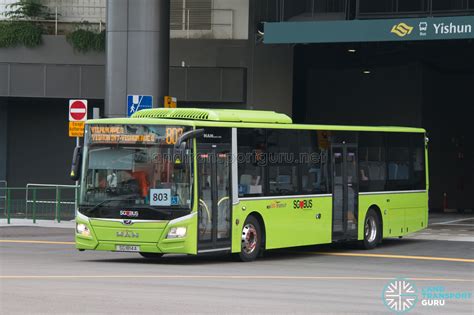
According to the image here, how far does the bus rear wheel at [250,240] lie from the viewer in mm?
19659

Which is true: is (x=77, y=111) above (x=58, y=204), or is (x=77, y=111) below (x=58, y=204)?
above

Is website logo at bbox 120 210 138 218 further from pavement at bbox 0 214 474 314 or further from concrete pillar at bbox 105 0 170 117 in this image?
concrete pillar at bbox 105 0 170 117

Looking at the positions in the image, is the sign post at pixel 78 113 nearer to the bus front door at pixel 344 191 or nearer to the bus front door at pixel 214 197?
the bus front door at pixel 344 191

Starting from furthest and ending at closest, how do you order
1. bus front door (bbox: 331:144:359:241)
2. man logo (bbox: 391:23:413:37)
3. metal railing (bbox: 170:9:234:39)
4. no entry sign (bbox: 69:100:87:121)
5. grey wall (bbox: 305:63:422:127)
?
grey wall (bbox: 305:63:422:127)
metal railing (bbox: 170:9:234:39)
man logo (bbox: 391:23:413:37)
no entry sign (bbox: 69:100:87:121)
bus front door (bbox: 331:144:359:241)

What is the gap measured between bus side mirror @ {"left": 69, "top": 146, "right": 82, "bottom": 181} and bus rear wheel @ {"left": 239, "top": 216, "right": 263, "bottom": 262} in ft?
10.6

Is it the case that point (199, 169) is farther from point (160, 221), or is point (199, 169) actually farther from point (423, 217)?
point (423, 217)

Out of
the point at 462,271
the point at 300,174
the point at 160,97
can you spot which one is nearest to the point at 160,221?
the point at 300,174

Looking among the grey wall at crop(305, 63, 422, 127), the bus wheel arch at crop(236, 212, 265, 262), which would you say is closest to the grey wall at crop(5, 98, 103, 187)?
the grey wall at crop(305, 63, 422, 127)

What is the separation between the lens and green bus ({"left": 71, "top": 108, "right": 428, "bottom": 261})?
60.5ft

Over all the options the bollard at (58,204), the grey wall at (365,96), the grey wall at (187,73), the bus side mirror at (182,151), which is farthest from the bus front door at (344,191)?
the grey wall at (365,96)

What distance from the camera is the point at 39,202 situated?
31.2 m

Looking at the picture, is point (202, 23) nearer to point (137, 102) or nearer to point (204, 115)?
point (137, 102)

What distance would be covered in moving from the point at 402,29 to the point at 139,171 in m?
14.2

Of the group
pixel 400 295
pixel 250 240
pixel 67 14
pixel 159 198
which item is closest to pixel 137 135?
pixel 159 198
